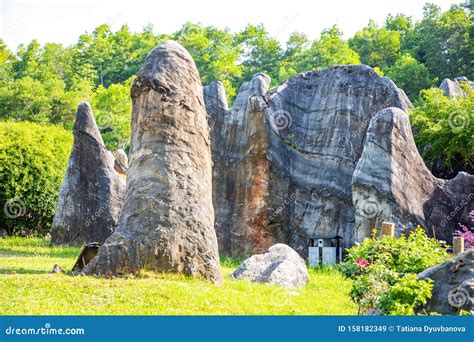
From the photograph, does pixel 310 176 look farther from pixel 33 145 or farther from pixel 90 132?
pixel 33 145

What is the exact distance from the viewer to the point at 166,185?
37.2 feet

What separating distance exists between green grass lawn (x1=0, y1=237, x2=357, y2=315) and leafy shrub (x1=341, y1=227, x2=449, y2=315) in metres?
0.68

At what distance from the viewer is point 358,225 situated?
17.0 meters

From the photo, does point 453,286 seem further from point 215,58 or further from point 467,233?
point 215,58

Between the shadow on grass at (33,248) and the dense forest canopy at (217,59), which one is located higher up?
the dense forest canopy at (217,59)

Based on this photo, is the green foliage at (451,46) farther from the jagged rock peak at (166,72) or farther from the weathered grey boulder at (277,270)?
the jagged rock peak at (166,72)

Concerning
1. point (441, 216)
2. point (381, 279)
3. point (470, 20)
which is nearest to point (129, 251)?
point (381, 279)

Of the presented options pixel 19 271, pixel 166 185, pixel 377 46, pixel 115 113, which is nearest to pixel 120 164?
pixel 115 113

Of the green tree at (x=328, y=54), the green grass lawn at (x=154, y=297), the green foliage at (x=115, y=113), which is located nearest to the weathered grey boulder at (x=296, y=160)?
the green grass lawn at (x=154, y=297)

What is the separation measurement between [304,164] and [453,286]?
1229 centimetres

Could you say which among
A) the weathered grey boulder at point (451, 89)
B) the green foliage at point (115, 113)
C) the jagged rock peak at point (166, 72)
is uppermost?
the green foliage at point (115, 113)

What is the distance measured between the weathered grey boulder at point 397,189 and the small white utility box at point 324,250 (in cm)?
143

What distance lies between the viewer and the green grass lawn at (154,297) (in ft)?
28.5

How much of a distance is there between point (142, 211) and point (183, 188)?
0.78 m
